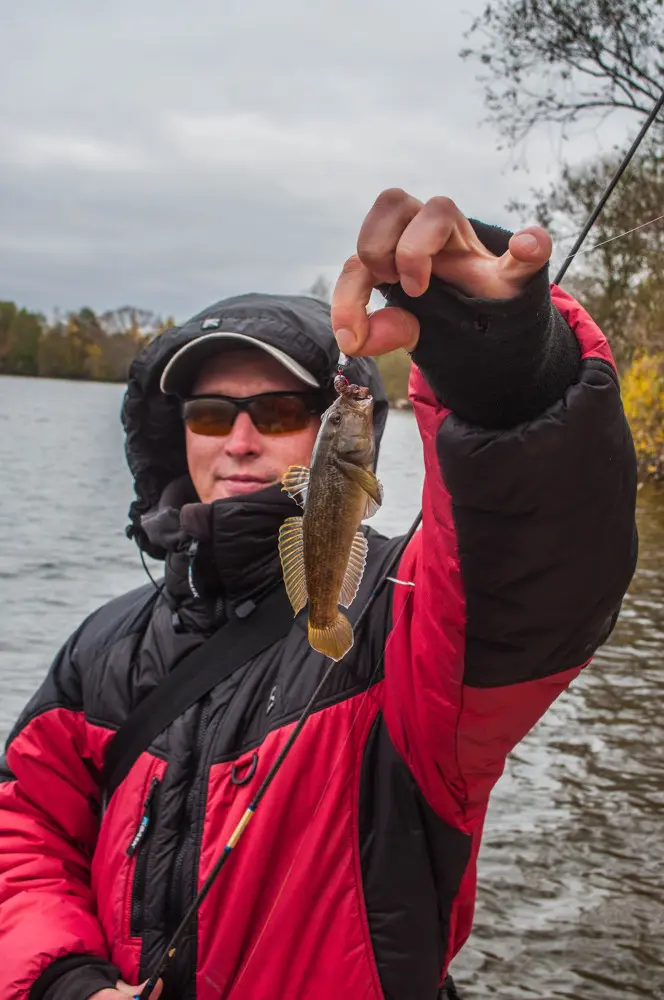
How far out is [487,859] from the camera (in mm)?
6512

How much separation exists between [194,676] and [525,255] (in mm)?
1905

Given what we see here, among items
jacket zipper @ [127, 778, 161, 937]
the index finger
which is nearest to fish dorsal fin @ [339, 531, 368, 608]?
the index finger

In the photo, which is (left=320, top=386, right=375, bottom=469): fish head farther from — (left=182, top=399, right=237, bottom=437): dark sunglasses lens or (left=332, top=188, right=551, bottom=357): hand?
(left=182, top=399, right=237, bottom=437): dark sunglasses lens

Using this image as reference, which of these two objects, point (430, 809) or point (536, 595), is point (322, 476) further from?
point (430, 809)

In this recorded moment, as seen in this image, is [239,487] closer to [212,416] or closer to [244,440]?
[244,440]

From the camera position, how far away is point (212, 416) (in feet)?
11.6

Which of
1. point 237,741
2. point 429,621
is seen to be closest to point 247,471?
point 237,741

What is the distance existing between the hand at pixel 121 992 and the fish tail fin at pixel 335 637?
1278 millimetres

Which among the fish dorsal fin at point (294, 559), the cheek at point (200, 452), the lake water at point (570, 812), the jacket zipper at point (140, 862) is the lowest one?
the lake water at point (570, 812)

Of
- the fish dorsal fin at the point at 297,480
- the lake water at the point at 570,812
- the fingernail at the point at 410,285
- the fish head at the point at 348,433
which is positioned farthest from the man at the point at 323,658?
the lake water at the point at 570,812

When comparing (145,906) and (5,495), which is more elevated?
(145,906)

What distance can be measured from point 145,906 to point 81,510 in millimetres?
22206

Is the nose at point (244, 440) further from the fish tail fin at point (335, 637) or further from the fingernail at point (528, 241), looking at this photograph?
the fingernail at point (528, 241)

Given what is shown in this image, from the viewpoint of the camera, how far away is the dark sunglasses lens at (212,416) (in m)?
3.49
